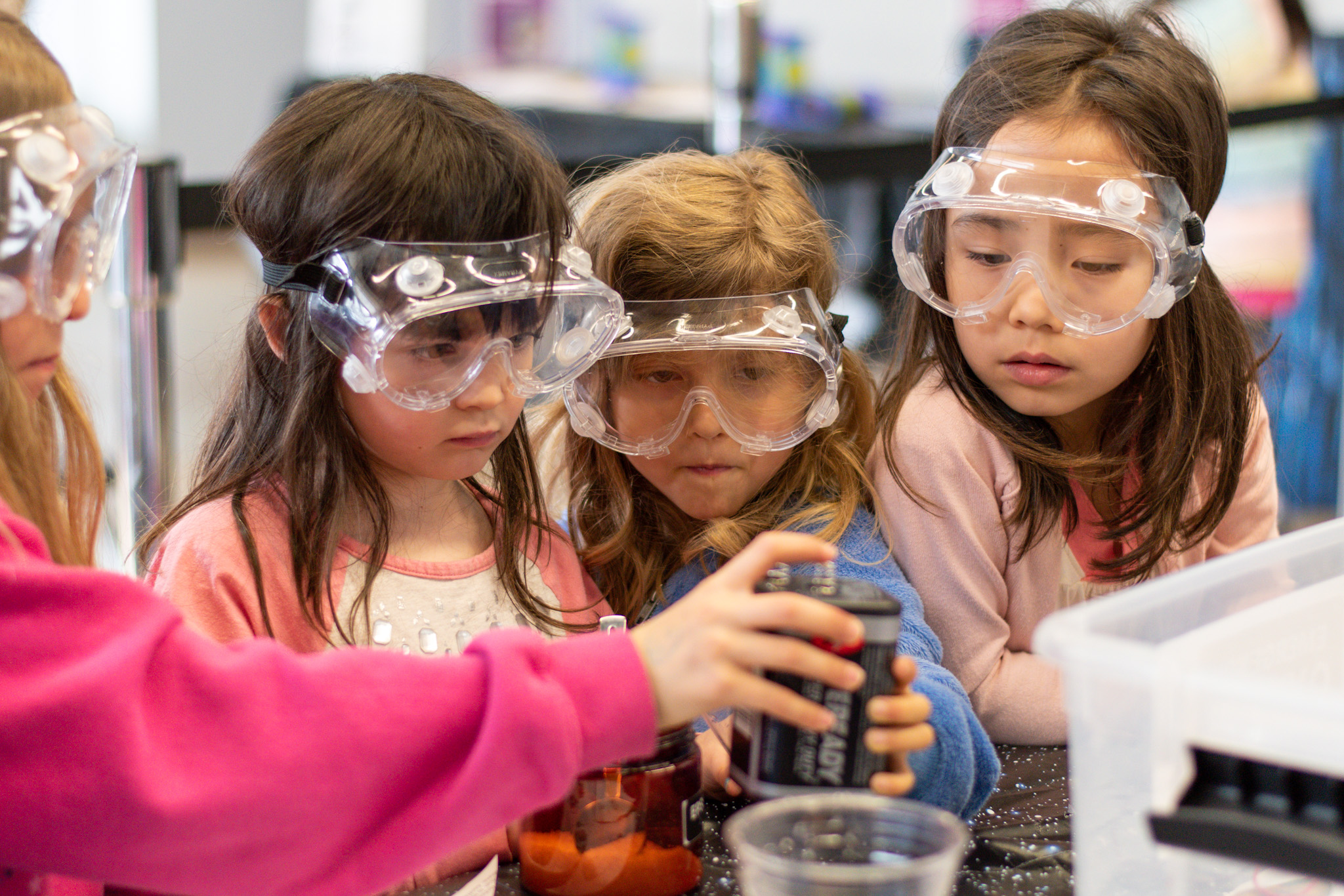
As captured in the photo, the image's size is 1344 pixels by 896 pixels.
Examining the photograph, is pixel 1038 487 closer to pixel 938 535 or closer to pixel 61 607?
pixel 938 535

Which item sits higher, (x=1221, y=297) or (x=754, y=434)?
(x=1221, y=297)

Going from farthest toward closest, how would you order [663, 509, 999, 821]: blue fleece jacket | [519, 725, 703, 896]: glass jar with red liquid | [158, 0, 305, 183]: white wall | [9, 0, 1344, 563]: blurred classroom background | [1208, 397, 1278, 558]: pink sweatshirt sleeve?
[158, 0, 305, 183]: white wall, [9, 0, 1344, 563]: blurred classroom background, [1208, 397, 1278, 558]: pink sweatshirt sleeve, [663, 509, 999, 821]: blue fleece jacket, [519, 725, 703, 896]: glass jar with red liquid

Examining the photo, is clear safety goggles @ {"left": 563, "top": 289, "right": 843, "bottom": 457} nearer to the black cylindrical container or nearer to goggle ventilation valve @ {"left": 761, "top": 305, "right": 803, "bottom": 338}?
goggle ventilation valve @ {"left": 761, "top": 305, "right": 803, "bottom": 338}

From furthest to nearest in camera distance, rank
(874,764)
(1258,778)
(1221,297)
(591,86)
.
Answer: (591,86) < (1221,297) < (874,764) < (1258,778)

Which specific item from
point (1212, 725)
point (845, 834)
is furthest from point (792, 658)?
point (1212, 725)

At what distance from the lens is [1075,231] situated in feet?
4.36

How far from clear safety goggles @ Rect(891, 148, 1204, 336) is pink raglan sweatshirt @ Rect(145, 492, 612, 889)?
697 millimetres

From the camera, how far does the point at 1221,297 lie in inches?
60.0

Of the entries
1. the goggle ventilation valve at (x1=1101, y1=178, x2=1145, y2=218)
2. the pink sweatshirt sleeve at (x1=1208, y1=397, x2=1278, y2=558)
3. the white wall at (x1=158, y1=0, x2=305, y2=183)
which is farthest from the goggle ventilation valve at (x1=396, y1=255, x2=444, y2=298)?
the white wall at (x1=158, y1=0, x2=305, y2=183)

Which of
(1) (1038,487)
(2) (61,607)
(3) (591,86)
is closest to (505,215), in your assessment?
(2) (61,607)

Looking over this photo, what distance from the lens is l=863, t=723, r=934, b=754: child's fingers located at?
76 centimetres

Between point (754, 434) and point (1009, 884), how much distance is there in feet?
1.90

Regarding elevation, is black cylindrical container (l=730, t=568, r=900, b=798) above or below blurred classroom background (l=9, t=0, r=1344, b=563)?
below

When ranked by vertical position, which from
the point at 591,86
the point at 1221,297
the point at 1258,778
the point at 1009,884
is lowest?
the point at 1009,884
